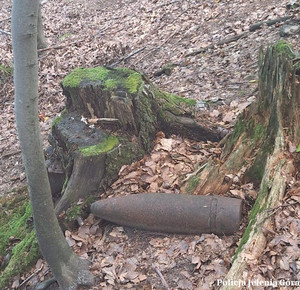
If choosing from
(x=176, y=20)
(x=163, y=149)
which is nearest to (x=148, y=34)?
(x=176, y=20)

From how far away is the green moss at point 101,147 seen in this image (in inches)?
176

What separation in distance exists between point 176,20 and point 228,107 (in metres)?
5.74

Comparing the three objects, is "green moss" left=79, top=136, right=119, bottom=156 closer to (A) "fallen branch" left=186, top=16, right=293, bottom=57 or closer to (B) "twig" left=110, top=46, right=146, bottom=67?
(A) "fallen branch" left=186, top=16, right=293, bottom=57

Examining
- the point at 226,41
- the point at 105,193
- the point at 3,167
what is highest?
the point at 226,41

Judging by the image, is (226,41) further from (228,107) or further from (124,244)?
(124,244)

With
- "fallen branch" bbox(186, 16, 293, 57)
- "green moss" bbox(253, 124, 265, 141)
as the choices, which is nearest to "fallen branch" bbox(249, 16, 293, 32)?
"fallen branch" bbox(186, 16, 293, 57)

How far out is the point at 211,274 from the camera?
3498 mm

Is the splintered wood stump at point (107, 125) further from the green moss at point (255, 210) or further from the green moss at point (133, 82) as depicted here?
the green moss at point (255, 210)

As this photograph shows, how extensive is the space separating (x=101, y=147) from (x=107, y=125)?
0.46 m

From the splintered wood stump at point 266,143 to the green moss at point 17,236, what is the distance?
1932 millimetres

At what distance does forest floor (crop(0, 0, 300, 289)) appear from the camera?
3.65 meters

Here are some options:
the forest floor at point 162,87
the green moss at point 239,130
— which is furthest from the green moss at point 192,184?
the green moss at point 239,130

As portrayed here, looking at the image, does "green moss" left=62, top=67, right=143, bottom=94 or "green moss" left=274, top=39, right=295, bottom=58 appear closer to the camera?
"green moss" left=274, top=39, right=295, bottom=58

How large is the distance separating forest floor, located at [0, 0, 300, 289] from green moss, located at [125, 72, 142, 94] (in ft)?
2.53
